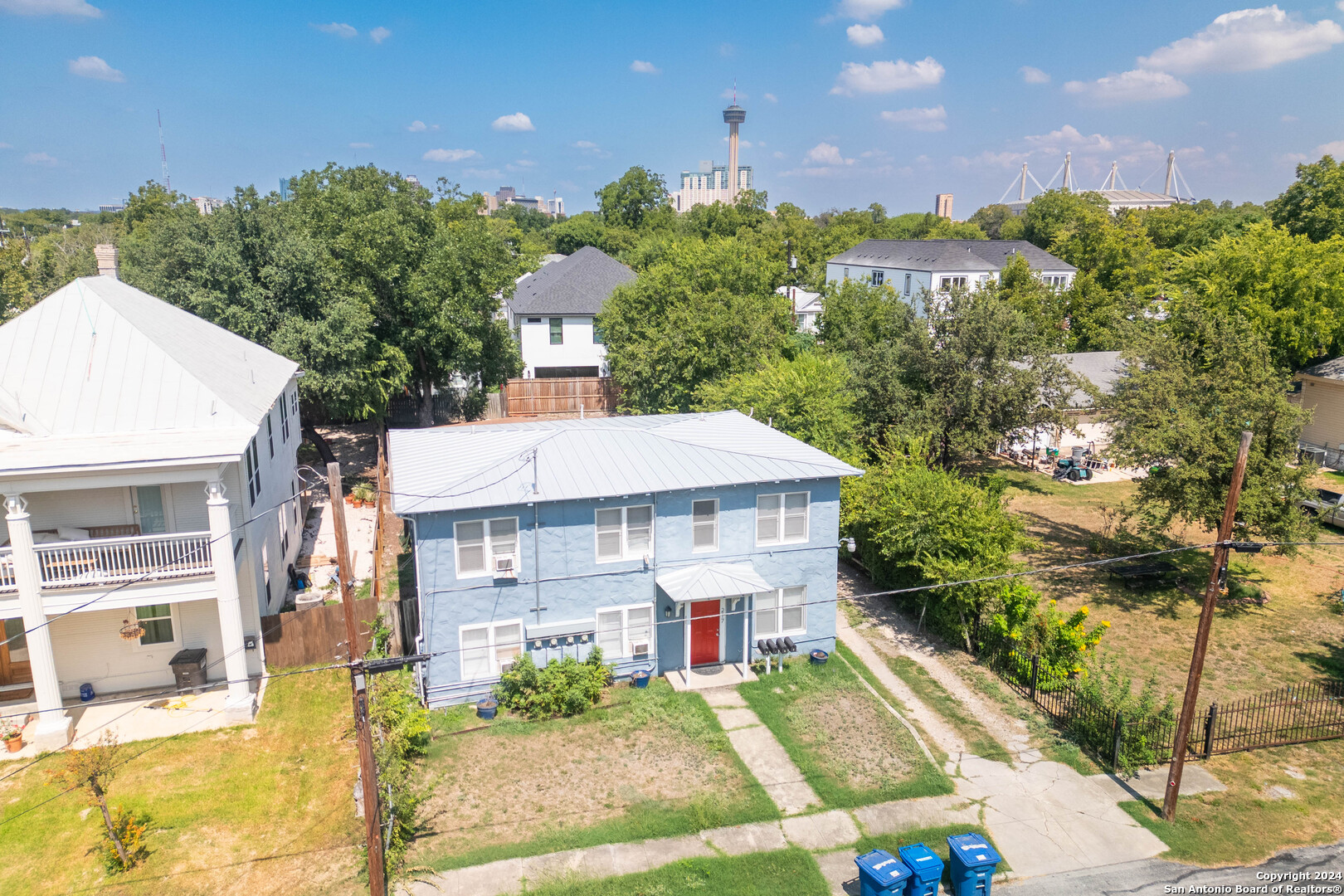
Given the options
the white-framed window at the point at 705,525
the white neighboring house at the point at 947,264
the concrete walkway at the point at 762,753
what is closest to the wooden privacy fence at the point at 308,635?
the white-framed window at the point at 705,525

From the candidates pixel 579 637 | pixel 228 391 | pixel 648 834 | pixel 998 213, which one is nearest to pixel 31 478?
pixel 228 391

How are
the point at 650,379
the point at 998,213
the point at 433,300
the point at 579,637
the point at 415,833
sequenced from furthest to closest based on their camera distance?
the point at 998,213 < the point at 650,379 < the point at 433,300 < the point at 579,637 < the point at 415,833

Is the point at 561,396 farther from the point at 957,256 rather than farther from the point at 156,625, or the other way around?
the point at 957,256

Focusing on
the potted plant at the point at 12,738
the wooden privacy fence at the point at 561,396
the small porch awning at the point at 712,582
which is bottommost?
the potted plant at the point at 12,738

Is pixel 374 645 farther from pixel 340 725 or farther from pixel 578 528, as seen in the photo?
pixel 578 528

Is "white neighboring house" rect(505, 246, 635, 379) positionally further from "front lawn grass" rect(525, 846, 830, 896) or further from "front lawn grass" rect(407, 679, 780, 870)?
"front lawn grass" rect(525, 846, 830, 896)

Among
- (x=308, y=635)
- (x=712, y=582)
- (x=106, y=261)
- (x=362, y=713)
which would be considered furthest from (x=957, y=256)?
(x=362, y=713)

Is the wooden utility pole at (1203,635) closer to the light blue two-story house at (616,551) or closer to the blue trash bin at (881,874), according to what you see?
the blue trash bin at (881,874)
